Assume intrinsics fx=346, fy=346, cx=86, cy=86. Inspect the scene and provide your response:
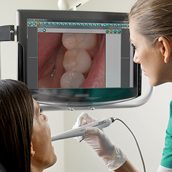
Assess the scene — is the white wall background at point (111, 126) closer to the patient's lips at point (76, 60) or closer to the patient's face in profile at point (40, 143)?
the patient's lips at point (76, 60)

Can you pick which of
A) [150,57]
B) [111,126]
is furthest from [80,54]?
[111,126]

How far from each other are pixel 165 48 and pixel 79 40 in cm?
46

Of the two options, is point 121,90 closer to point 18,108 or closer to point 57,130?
point 18,108

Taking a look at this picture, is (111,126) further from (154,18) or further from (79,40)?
(154,18)

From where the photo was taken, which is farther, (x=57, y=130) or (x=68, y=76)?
(x=57, y=130)

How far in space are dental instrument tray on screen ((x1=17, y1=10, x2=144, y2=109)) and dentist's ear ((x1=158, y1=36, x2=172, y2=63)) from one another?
40 cm

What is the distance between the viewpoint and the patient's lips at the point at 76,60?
146 centimetres

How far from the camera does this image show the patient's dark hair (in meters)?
0.92

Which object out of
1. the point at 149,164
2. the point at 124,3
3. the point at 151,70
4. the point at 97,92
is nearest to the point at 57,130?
the point at 149,164

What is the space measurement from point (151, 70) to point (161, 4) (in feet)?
0.73

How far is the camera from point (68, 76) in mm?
1471

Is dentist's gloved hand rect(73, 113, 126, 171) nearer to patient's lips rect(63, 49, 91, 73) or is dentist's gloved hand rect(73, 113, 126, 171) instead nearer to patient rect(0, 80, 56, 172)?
patient's lips rect(63, 49, 91, 73)

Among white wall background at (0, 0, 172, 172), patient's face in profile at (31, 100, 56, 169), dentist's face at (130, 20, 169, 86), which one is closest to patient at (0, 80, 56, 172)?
patient's face in profile at (31, 100, 56, 169)

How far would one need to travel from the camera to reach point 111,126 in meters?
2.43
